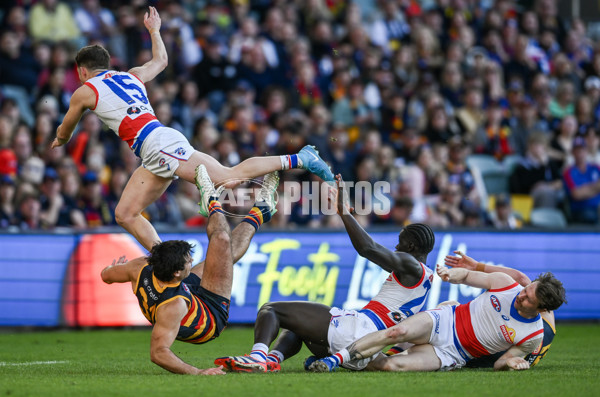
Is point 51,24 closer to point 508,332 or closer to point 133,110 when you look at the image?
point 133,110

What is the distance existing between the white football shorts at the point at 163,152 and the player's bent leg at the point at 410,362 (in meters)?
2.76

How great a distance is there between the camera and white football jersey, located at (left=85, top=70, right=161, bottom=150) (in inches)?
369

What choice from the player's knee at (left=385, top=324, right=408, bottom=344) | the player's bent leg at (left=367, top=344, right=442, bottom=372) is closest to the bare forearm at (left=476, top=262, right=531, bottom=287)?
the player's bent leg at (left=367, top=344, right=442, bottom=372)

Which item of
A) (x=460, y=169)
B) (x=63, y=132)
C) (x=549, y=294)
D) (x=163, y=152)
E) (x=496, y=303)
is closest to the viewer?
(x=549, y=294)

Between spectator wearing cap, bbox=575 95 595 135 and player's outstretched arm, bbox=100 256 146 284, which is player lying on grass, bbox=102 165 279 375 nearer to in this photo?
player's outstretched arm, bbox=100 256 146 284

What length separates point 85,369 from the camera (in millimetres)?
8969

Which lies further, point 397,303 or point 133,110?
point 133,110

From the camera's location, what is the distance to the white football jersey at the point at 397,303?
8.59 meters

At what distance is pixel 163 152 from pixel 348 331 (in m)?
2.57

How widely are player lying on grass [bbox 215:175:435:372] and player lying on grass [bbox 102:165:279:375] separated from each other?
39 centimetres

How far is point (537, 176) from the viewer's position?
666 inches

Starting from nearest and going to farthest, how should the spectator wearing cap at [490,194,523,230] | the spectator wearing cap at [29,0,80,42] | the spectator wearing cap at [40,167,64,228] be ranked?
1. the spectator wearing cap at [40,167,64,228]
2. the spectator wearing cap at [490,194,523,230]
3. the spectator wearing cap at [29,0,80,42]

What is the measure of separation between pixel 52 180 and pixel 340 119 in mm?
5824

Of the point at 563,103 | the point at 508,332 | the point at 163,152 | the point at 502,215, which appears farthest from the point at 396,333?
the point at 563,103
